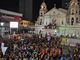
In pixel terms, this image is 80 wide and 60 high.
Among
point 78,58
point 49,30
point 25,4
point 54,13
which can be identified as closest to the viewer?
point 78,58

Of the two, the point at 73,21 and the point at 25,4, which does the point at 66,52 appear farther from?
the point at 25,4

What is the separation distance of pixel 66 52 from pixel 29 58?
229cm

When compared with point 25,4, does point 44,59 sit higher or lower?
lower

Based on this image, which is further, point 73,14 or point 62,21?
A: point 62,21

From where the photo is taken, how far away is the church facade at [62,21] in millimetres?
65188

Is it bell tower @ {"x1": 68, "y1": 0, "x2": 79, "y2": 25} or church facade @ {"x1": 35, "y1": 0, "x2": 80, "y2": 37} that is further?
bell tower @ {"x1": 68, "y1": 0, "x2": 79, "y2": 25}

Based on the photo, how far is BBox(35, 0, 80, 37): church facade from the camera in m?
65.2

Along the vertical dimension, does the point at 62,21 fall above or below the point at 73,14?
below

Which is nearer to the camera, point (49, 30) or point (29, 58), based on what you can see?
point (29, 58)

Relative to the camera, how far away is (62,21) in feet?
231

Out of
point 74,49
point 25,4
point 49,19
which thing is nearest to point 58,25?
point 49,19

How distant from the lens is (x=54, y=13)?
70.9 m

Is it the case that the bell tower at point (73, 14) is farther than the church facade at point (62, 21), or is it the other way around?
the bell tower at point (73, 14)

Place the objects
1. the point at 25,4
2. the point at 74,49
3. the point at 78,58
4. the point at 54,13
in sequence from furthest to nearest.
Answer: the point at 25,4 → the point at 54,13 → the point at 74,49 → the point at 78,58
